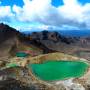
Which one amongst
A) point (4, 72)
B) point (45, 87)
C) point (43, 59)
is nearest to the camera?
point (45, 87)

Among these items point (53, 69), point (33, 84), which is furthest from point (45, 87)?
point (53, 69)

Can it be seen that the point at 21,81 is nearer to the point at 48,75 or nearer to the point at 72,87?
the point at 72,87

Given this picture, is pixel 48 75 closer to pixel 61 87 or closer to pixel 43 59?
pixel 61 87

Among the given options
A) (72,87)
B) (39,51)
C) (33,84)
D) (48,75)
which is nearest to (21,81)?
(33,84)

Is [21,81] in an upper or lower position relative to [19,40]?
lower

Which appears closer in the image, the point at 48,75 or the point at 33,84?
the point at 33,84

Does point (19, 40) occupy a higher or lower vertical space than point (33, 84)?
higher

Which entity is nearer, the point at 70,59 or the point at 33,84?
the point at 33,84

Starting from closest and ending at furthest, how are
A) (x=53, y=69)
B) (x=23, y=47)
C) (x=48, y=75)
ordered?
(x=48, y=75), (x=53, y=69), (x=23, y=47)

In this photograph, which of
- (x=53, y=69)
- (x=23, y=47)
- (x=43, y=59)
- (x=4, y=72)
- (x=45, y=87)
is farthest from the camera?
(x=23, y=47)
